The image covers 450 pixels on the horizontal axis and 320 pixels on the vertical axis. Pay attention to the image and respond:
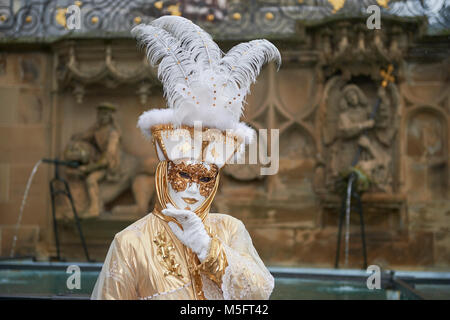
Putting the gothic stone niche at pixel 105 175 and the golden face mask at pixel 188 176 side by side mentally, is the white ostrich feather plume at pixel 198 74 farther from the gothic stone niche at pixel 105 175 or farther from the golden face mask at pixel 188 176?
the gothic stone niche at pixel 105 175

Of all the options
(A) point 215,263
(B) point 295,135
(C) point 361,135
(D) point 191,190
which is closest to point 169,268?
(A) point 215,263

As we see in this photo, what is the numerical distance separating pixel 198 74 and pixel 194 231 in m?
0.75

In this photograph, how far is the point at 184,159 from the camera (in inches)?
114

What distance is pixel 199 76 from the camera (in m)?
2.96

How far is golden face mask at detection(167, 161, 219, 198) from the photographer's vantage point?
2.89 meters

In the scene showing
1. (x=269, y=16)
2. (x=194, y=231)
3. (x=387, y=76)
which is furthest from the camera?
(x=269, y=16)

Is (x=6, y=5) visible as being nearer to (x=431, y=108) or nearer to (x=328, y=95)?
(x=328, y=95)

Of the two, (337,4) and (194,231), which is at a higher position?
(337,4)

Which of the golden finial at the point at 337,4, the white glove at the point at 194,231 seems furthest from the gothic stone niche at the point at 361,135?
the white glove at the point at 194,231

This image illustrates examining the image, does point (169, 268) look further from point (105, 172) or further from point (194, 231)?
point (105, 172)

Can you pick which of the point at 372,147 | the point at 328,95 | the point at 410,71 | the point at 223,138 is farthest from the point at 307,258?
the point at 223,138

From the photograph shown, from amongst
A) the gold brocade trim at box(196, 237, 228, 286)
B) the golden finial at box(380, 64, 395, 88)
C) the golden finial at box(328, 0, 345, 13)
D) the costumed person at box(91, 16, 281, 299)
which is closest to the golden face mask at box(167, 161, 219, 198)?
the costumed person at box(91, 16, 281, 299)

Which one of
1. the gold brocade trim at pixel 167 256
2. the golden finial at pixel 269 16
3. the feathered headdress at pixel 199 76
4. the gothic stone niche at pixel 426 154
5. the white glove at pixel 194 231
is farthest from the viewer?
Answer: the golden finial at pixel 269 16

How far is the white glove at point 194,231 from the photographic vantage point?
8.75 ft
